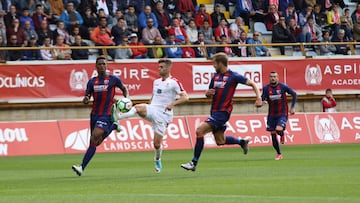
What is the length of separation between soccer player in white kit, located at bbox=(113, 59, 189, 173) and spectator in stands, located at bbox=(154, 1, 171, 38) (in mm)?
15536

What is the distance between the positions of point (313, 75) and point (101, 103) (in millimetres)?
18533

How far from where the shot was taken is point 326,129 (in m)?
35.9

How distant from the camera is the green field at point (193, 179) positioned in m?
14.5

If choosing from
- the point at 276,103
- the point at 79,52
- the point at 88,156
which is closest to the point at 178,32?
the point at 79,52

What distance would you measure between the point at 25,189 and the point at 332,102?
879 inches

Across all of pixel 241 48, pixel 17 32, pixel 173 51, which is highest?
pixel 17 32

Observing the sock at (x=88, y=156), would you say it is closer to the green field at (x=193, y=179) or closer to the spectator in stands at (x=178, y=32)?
the green field at (x=193, y=179)

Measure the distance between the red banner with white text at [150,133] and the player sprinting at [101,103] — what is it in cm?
966

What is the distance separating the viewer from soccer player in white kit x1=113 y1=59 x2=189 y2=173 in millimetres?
20781

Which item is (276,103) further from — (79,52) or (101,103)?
(79,52)

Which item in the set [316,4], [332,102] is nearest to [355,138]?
[332,102]

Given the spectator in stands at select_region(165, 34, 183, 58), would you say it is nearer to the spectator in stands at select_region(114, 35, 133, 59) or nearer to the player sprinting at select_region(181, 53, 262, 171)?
the spectator in stands at select_region(114, 35, 133, 59)

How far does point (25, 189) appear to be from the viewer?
55.6ft

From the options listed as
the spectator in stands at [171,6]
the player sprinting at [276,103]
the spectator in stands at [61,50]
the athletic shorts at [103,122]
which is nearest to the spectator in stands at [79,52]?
the spectator in stands at [61,50]
